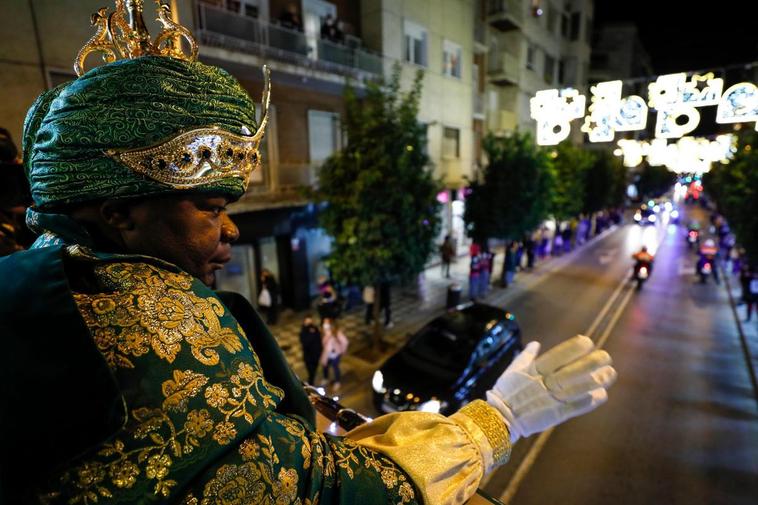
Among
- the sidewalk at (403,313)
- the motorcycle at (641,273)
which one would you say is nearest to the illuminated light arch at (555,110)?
the sidewalk at (403,313)

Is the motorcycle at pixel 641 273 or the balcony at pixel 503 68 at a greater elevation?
the balcony at pixel 503 68

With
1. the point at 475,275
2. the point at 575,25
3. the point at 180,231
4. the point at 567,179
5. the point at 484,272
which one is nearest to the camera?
the point at 180,231

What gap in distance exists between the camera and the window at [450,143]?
17828mm

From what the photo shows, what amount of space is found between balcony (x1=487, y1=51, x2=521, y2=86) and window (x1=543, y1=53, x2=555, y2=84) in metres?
4.89

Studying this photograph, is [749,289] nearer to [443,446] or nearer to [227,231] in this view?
[443,446]

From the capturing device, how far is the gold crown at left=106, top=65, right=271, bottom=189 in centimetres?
107

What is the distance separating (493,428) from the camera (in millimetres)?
1564

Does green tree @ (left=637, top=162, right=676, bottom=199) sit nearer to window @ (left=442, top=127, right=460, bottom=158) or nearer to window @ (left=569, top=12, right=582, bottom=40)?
window @ (left=569, top=12, right=582, bottom=40)

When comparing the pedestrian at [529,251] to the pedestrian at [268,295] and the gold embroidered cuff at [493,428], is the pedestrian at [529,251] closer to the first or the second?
the pedestrian at [268,295]

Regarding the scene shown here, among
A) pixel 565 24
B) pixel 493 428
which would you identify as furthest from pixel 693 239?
pixel 493 428

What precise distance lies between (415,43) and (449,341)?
1312 cm

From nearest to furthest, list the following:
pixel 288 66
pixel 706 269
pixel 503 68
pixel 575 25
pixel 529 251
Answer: pixel 288 66
pixel 706 269
pixel 529 251
pixel 503 68
pixel 575 25

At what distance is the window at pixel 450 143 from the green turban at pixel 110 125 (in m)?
17.6

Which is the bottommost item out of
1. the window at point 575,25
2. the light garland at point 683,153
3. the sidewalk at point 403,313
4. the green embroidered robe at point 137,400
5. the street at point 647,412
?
the street at point 647,412
